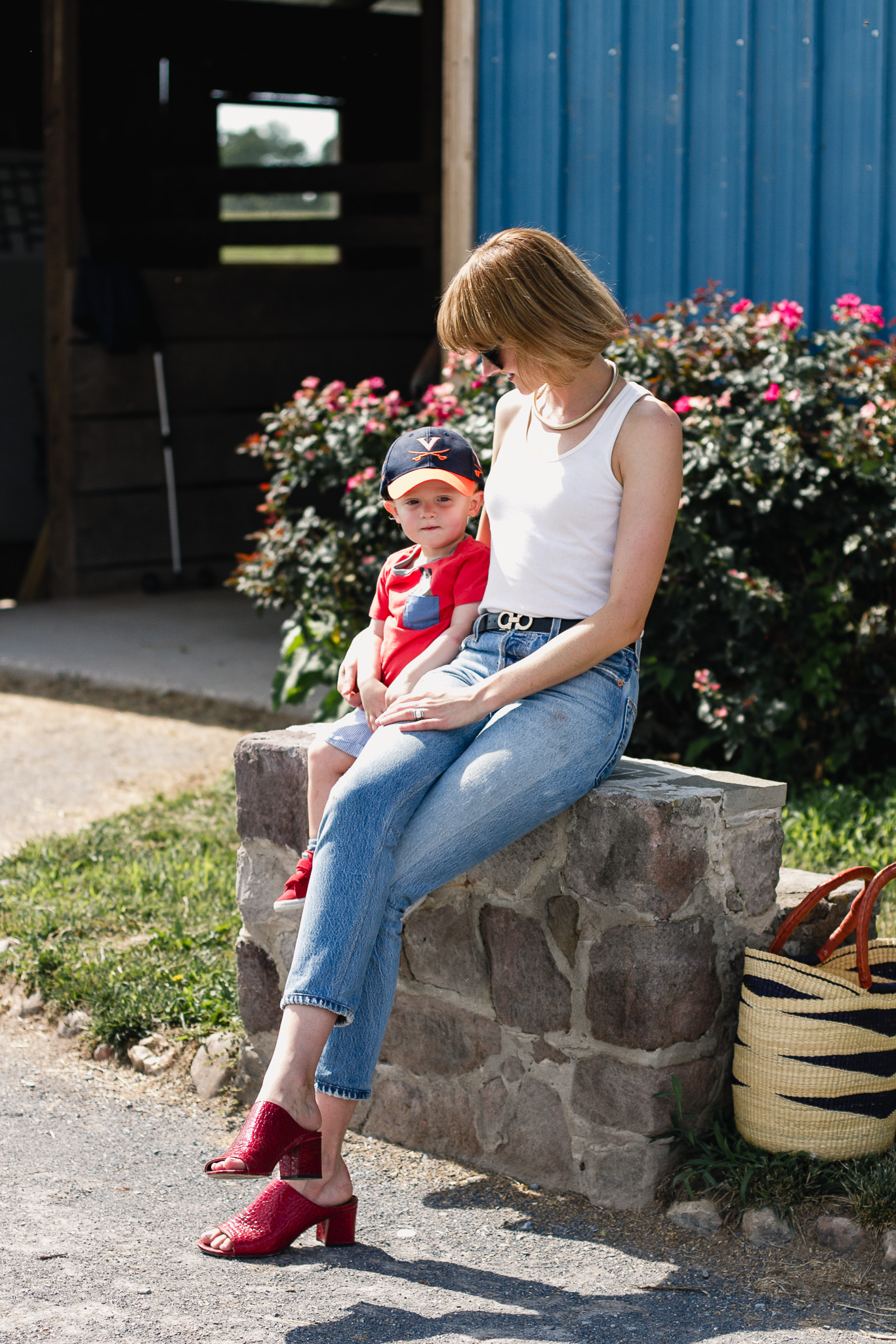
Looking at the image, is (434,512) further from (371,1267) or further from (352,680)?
(371,1267)

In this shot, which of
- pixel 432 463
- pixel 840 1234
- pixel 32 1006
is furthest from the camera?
pixel 32 1006

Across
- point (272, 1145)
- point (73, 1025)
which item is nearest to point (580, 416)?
point (272, 1145)

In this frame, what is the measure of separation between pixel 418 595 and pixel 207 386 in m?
6.96

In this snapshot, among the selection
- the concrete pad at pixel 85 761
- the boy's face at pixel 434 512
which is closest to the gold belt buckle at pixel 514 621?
the boy's face at pixel 434 512

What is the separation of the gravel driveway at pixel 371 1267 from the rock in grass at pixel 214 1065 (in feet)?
0.55

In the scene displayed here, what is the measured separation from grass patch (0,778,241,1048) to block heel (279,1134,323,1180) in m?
0.92

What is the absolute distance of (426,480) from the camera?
8.98 ft

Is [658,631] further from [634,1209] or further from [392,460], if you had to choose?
[634,1209]

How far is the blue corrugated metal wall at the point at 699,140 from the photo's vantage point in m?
4.71

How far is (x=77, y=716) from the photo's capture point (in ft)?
20.3

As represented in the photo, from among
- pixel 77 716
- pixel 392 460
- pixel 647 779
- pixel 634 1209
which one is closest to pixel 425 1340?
pixel 634 1209

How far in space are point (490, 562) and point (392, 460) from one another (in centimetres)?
28

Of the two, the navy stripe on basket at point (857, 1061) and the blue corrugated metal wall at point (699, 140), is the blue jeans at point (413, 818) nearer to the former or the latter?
the navy stripe on basket at point (857, 1061)

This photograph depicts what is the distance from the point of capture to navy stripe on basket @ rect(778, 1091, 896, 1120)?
2518mm
